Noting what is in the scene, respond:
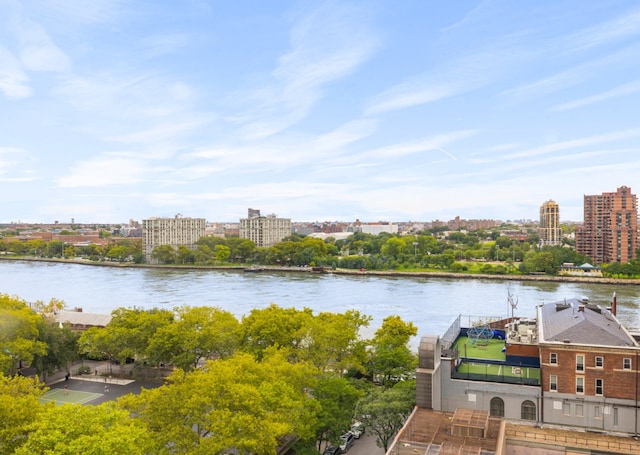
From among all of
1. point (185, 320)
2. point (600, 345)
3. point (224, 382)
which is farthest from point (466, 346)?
point (185, 320)

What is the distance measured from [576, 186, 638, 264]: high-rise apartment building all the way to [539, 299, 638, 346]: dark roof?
75.1 meters

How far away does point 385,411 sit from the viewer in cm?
1580

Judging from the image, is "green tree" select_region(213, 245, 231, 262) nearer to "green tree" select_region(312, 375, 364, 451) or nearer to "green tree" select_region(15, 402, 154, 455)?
"green tree" select_region(312, 375, 364, 451)

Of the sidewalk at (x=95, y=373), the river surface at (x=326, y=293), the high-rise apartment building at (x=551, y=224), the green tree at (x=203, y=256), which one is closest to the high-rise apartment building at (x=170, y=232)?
the green tree at (x=203, y=256)

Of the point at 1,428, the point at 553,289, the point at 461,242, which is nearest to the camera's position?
the point at 1,428

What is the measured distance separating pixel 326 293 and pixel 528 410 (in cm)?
4471

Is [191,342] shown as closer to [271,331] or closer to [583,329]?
[271,331]

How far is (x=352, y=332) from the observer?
72.6 ft

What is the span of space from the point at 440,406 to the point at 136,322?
1526 cm

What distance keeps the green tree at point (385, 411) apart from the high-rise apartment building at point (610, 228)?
262ft

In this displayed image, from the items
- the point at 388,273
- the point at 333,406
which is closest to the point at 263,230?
the point at 388,273

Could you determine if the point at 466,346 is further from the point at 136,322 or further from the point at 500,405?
the point at 136,322

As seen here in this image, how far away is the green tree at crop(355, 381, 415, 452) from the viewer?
15750 millimetres

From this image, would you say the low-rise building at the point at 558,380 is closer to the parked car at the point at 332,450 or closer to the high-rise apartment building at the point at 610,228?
the parked car at the point at 332,450
